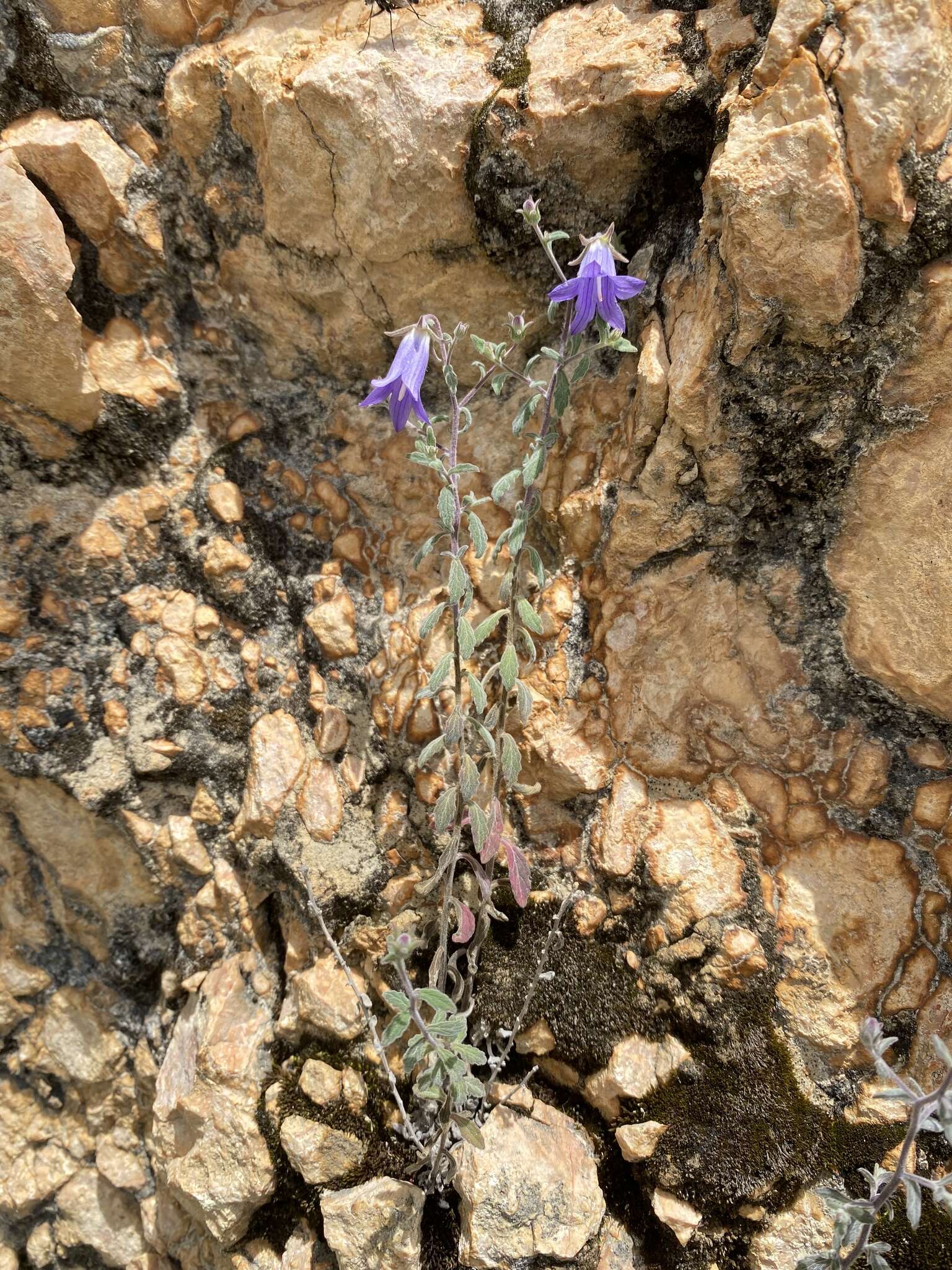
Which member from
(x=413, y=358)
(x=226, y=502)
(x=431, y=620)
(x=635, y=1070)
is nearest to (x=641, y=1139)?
(x=635, y=1070)

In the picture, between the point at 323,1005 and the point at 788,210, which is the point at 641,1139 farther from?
the point at 788,210

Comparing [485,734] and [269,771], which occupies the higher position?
[485,734]

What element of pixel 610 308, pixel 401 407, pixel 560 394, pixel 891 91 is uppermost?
pixel 891 91

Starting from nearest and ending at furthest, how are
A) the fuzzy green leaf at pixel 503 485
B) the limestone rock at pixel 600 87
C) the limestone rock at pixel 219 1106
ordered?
the limestone rock at pixel 600 87 < the fuzzy green leaf at pixel 503 485 < the limestone rock at pixel 219 1106

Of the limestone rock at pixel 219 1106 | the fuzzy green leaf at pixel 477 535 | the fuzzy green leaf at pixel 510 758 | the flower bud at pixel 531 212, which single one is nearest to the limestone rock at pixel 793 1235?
the fuzzy green leaf at pixel 510 758

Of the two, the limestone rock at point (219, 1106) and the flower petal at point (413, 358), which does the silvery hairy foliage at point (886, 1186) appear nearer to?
the limestone rock at point (219, 1106)

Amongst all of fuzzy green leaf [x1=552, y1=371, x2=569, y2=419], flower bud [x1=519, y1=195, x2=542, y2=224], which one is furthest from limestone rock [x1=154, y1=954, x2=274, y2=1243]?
flower bud [x1=519, y1=195, x2=542, y2=224]

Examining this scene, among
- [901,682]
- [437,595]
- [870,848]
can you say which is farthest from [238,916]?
[901,682]
